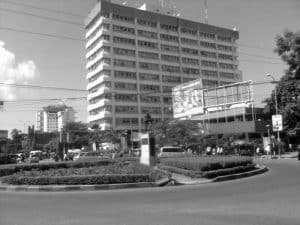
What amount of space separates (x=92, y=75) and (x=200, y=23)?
36.2 m

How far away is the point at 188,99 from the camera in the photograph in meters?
86.3

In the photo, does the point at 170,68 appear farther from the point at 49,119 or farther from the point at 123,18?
the point at 49,119

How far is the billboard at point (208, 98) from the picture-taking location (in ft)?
232

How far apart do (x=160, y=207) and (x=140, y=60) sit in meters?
94.2

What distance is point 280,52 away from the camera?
32.5 m

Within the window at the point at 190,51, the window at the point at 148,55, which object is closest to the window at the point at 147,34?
the window at the point at 148,55

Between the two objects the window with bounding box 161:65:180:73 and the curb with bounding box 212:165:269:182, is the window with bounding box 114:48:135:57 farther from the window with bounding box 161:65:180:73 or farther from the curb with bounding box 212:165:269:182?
the curb with bounding box 212:165:269:182

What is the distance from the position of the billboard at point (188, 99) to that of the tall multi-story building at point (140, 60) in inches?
468

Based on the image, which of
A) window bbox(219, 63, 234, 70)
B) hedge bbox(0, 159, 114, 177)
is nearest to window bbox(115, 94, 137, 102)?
window bbox(219, 63, 234, 70)

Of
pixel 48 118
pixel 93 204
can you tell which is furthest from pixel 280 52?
pixel 48 118

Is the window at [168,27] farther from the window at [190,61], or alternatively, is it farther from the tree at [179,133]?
the tree at [179,133]

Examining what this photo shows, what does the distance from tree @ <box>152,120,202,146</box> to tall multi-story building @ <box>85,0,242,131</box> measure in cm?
3039

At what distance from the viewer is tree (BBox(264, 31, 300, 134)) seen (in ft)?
102

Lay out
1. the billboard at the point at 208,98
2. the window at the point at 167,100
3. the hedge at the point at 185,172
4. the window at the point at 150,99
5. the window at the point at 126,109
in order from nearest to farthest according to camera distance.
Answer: the hedge at the point at 185,172, the billboard at the point at 208,98, the window at the point at 126,109, the window at the point at 150,99, the window at the point at 167,100
